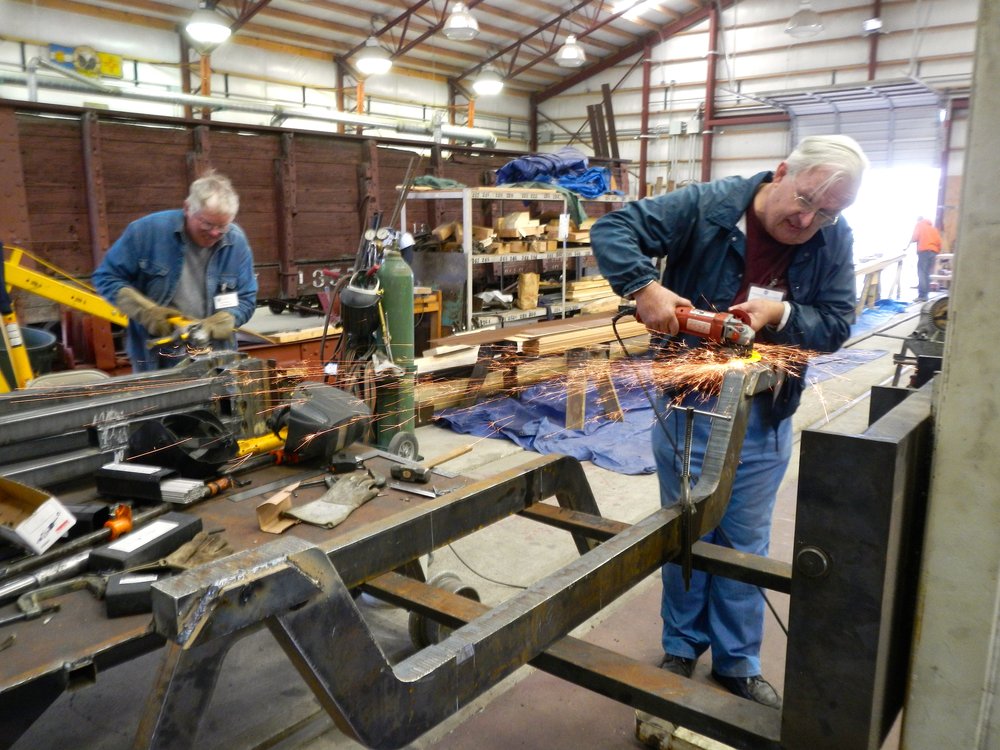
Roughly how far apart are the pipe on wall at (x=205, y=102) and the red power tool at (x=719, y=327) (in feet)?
27.5

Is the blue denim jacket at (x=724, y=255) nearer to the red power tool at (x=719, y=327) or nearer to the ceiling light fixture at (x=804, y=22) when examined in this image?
the red power tool at (x=719, y=327)

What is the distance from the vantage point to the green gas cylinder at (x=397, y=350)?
4282 mm

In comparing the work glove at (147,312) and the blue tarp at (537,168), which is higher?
the blue tarp at (537,168)

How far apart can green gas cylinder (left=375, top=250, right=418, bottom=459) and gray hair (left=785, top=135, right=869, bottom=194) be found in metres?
2.62

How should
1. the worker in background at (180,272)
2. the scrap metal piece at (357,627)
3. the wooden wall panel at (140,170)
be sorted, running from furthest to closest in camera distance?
1. the wooden wall panel at (140,170)
2. the worker in background at (180,272)
3. the scrap metal piece at (357,627)

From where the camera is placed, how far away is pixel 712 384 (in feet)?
7.76

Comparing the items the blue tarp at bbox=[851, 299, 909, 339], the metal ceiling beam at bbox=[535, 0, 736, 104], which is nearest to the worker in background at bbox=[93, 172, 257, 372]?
the blue tarp at bbox=[851, 299, 909, 339]

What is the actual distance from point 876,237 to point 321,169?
1208 cm

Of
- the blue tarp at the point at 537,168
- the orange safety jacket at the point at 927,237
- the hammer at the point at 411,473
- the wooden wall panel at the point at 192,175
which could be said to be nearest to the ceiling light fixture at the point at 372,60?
the wooden wall panel at the point at 192,175

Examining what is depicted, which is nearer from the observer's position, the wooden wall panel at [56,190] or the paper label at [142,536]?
the paper label at [142,536]

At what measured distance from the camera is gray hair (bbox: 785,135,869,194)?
2.04 m

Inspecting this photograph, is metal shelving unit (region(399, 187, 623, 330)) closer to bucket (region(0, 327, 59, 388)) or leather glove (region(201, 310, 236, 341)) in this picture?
bucket (region(0, 327, 59, 388))

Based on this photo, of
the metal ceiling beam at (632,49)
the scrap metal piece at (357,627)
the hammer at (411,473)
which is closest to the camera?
the scrap metal piece at (357,627)

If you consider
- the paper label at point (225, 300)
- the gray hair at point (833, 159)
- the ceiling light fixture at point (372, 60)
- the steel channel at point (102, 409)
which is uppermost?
the ceiling light fixture at point (372, 60)
